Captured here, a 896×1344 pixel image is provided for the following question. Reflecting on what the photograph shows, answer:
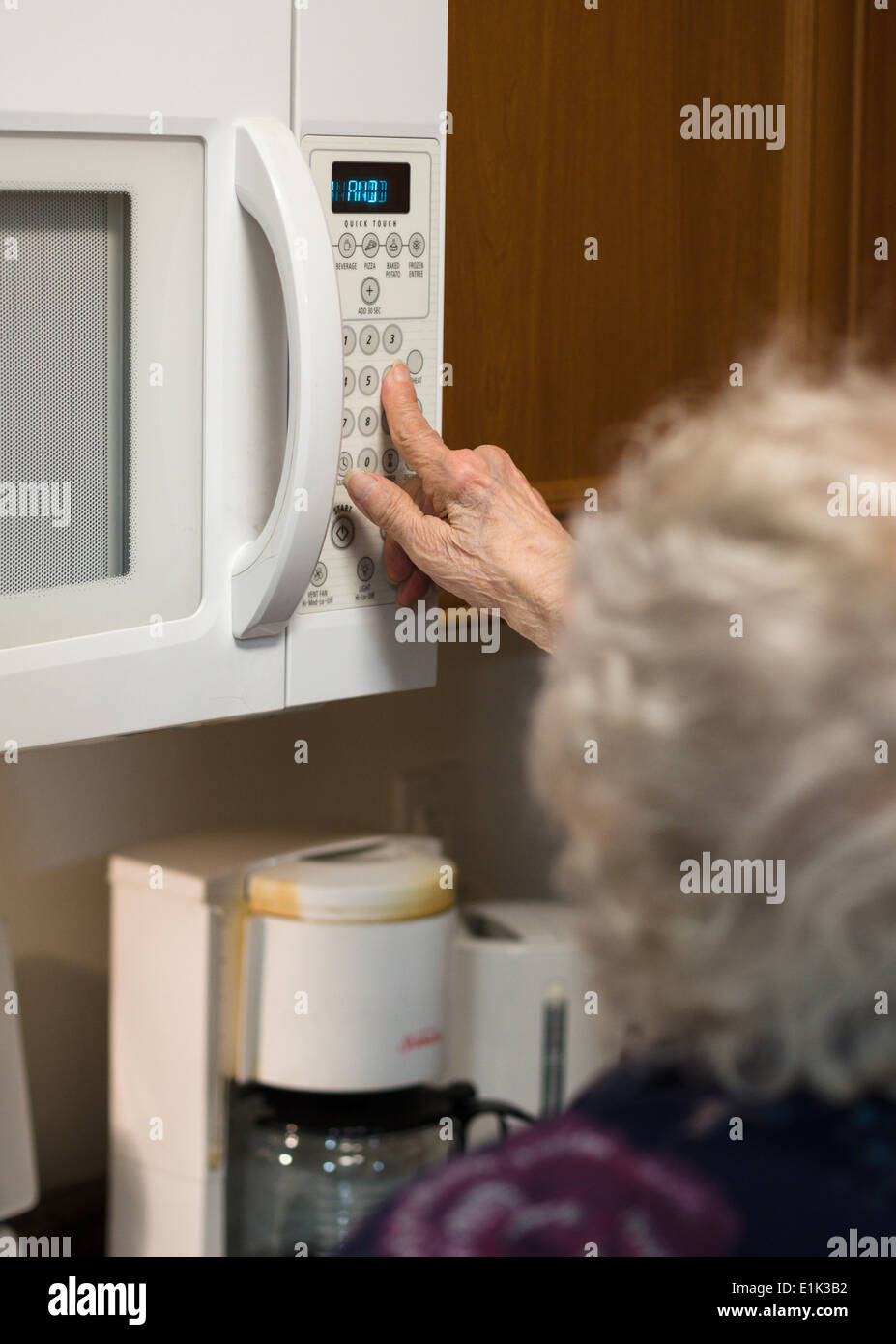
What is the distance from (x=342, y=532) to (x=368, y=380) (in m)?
0.08

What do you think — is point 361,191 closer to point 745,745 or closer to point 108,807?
point 745,745

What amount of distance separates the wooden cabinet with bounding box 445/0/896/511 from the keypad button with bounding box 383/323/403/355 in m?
0.15

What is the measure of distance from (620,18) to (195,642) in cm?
57

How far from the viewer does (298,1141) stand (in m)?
1.19

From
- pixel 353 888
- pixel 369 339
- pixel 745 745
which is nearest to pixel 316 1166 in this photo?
pixel 353 888

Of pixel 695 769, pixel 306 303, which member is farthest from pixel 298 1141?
pixel 695 769

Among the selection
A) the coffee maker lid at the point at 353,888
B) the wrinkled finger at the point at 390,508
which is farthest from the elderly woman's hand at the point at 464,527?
the coffee maker lid at the point at 353,888

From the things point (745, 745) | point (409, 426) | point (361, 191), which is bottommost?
point (745, 745)

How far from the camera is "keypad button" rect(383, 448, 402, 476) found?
2.75ft

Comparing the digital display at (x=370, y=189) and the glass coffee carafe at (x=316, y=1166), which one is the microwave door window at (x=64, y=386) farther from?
the glass coffee carafe at (x=316, y=1166)

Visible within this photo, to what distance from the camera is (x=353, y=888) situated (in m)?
1.13

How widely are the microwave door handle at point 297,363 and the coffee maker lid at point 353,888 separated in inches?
15.9

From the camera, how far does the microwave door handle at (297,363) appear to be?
2.34 feet

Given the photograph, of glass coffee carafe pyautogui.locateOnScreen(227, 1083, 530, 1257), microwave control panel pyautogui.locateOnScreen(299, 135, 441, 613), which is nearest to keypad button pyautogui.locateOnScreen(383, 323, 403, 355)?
microwave control panel pyautogui.locateOnScreen(299, 135, 441, 613)
